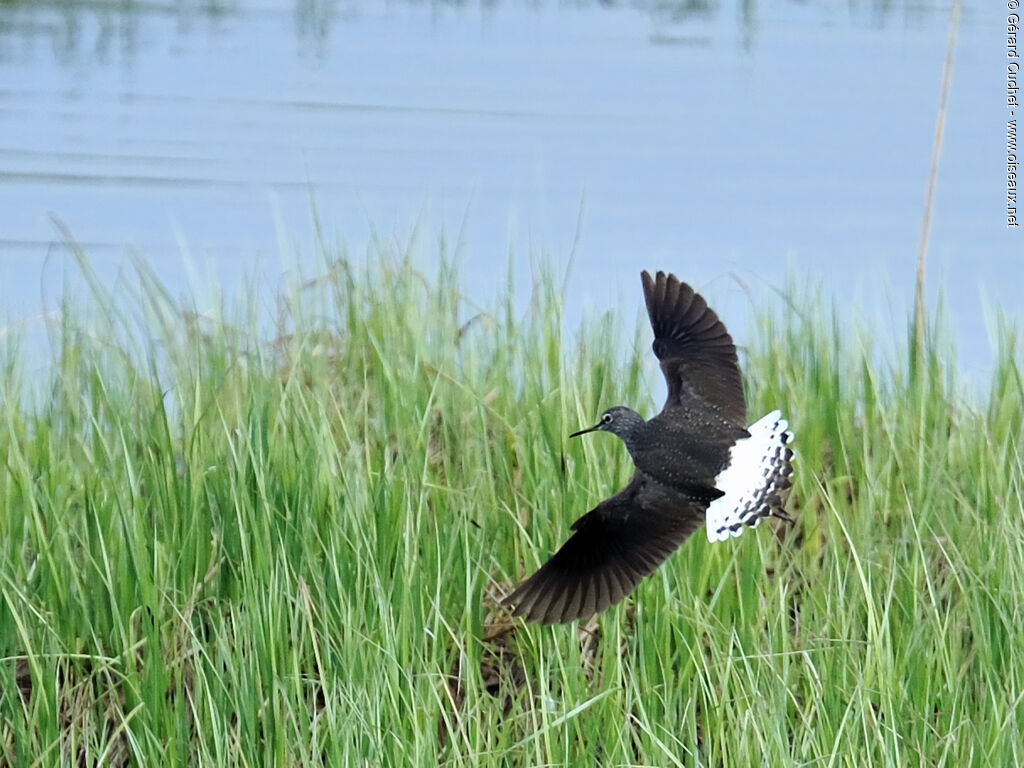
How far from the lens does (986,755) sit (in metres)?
3.29

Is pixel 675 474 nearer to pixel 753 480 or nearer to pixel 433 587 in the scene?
pixel 753 480

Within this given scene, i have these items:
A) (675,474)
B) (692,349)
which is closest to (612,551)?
(675,474)

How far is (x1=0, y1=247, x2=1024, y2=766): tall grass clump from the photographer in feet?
10.8

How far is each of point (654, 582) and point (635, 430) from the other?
2.20 feet

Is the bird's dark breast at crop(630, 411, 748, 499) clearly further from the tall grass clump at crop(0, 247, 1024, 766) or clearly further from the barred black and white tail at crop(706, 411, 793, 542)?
the tall grass clump at crop(0, 247, 1024, 766)

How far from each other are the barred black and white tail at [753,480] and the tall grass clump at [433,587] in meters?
0.36

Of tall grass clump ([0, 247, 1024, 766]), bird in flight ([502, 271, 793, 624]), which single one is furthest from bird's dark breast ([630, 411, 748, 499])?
tall grass clump ([0, 247, 1024, 766])

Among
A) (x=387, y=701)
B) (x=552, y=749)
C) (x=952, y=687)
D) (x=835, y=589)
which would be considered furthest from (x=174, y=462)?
(x=952, y=687)

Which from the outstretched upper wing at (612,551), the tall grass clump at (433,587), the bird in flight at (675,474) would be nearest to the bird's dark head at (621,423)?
the bird in flight at (675,474)

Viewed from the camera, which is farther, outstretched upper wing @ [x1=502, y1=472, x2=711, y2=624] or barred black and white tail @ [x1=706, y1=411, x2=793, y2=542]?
outstretched upper wing @ [x1=502, y1=472, x2=711, y2=624]

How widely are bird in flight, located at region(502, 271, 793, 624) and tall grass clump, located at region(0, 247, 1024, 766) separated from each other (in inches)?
9.7

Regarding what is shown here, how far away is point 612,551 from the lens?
10.3ft

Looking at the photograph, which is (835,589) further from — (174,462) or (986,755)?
(174,462)

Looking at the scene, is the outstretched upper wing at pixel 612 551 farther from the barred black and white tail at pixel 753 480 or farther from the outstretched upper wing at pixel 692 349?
the outstretched upper wing at pixel 692 349
